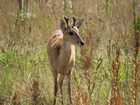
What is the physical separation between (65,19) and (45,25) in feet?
1.89

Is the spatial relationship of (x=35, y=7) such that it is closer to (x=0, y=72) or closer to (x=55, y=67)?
(x=55, y=67)

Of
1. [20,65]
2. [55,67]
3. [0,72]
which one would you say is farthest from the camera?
[55,67]

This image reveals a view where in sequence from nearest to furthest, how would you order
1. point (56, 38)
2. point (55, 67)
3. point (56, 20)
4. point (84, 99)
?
point (84, 99)
point (55, 67)
point (56, 38)
point (56, 20)

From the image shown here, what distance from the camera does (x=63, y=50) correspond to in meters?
6.05

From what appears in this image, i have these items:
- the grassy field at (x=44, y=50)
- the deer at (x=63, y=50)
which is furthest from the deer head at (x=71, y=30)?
the grassy field at (x=44, y=50)

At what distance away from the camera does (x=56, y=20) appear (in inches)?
281

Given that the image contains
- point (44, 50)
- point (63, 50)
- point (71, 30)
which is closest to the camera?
point (63, 50)

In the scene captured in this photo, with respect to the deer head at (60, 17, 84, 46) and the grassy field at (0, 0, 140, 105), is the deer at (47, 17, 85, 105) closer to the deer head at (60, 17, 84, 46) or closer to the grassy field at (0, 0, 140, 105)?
the deer head at (60, 17, 84, 46)

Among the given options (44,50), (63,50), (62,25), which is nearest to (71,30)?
(62,25)

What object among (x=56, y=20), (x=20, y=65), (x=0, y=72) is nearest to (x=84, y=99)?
(x=0, y=72)

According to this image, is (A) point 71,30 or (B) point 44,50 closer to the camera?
(A) point 71,30

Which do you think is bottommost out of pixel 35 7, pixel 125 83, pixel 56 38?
pixel 125 83

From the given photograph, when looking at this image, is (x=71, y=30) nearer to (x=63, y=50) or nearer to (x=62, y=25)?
(x=62, y=25)

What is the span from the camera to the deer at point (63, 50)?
229 inches
